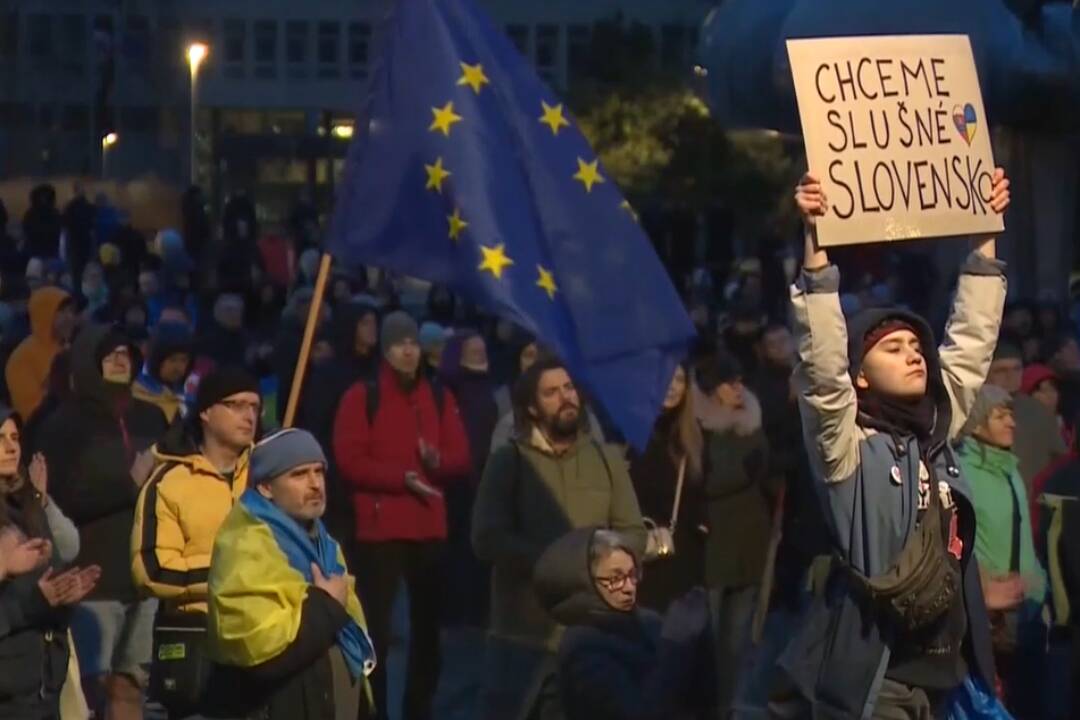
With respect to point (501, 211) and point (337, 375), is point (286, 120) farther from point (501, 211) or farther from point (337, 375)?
point (501, 211)

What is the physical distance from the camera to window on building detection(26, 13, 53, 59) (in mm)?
65688

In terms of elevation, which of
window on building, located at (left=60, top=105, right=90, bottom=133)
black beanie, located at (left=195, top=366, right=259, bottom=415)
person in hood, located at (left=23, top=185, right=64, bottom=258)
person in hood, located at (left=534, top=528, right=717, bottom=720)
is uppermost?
window on building, located at (left=60, top=105, right=90, bottom=133)

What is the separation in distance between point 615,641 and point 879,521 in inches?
74.9

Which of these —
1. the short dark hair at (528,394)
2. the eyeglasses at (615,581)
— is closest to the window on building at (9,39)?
the short dark hair at (528,394)

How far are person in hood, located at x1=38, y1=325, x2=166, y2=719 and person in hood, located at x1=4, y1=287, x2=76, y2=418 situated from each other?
274cm

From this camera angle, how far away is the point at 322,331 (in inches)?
610

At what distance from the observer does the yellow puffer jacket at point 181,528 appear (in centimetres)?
837

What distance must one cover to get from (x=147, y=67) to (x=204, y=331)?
148 ft

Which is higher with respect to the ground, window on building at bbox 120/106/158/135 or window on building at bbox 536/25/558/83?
window on building at bbox 536/25/558/83

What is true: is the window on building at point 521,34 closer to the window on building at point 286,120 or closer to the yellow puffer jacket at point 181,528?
the window on building at point 286,120

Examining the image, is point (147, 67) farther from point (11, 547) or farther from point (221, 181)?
point (11, 547)

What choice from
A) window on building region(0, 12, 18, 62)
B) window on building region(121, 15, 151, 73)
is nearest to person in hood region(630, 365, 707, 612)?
window on building region(121, 15, 151, 73)

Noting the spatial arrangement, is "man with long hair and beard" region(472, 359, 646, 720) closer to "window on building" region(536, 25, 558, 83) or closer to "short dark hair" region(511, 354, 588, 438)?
"short dark hair" region(511, 354, 588, 438)

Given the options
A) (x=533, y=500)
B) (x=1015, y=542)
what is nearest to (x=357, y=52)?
(x=533, y=500)
